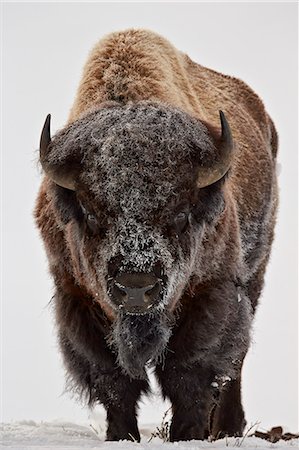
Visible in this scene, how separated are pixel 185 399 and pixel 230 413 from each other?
6.03 ft

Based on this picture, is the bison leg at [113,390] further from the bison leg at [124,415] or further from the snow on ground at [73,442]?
the snow on ground at [73,442]

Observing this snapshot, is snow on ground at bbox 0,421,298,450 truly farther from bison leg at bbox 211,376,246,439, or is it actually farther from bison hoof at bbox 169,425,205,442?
bison leg at bbox 211,376,246,439

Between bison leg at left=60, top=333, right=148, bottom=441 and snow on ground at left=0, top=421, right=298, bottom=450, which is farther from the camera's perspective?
bison leg at left=60, top=333, right=148, bottom=441

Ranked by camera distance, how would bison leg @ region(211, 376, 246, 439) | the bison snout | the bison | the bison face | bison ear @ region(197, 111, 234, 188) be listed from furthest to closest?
1. bison leg @ region(211, 376, 246, 439)
2. bison ear @ region(197, 111, 234, 188)
3. the bison
4. the bison face
5. the bison snout

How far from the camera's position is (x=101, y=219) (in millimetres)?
5953

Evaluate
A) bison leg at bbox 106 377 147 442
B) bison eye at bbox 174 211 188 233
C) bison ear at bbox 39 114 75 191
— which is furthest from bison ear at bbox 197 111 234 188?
bison leg at bbox 106 377 147 442

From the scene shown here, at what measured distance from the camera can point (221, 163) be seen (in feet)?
20.4

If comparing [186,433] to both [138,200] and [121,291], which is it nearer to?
[121,291]

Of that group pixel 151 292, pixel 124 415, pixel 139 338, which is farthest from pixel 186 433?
pixel 151 292

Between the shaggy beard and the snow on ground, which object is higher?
the shaggy beard

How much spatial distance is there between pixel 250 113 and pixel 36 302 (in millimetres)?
16865

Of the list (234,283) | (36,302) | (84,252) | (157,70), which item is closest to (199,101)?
(157,70)

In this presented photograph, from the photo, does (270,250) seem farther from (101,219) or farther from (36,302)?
(36,302)

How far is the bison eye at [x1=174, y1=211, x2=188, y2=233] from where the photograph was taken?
602cm
